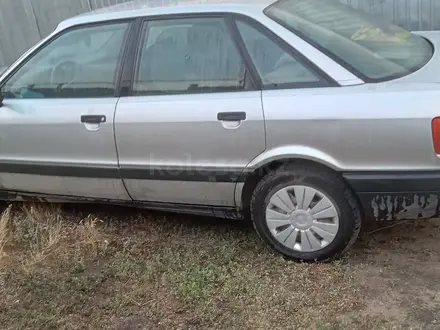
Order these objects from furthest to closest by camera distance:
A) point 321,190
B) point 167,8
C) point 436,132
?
point 167,8
point 321,190
point 436,132

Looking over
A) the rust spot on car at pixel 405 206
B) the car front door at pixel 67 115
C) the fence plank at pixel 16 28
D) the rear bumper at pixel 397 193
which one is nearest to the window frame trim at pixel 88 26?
the car front door at pixel 67 115

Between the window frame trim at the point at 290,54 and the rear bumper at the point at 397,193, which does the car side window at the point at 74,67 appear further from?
the rear bumper at the point at 397,193

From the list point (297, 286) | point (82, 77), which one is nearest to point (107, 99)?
point (82, 77)

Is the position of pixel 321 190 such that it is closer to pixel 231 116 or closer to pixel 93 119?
pixel 231 116

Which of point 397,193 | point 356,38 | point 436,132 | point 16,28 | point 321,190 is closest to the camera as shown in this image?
point 436,132

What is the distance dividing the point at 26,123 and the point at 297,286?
2173mm

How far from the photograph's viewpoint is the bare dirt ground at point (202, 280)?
3141mm

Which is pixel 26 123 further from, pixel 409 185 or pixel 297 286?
pixel 409 185

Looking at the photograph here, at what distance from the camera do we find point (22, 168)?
419cm

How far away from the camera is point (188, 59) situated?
3.68 metres

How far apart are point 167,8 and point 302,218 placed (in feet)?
5.34

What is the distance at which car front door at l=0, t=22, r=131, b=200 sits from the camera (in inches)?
151

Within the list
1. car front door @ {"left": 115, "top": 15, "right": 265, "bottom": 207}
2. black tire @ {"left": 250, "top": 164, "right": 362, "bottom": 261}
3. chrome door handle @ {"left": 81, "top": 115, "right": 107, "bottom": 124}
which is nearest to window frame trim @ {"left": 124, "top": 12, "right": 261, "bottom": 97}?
car front door @ {"left": 115, "top": 15, "right": 265, "bottom": 207}

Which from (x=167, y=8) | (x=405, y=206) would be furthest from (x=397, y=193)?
(x=167, y=8)
